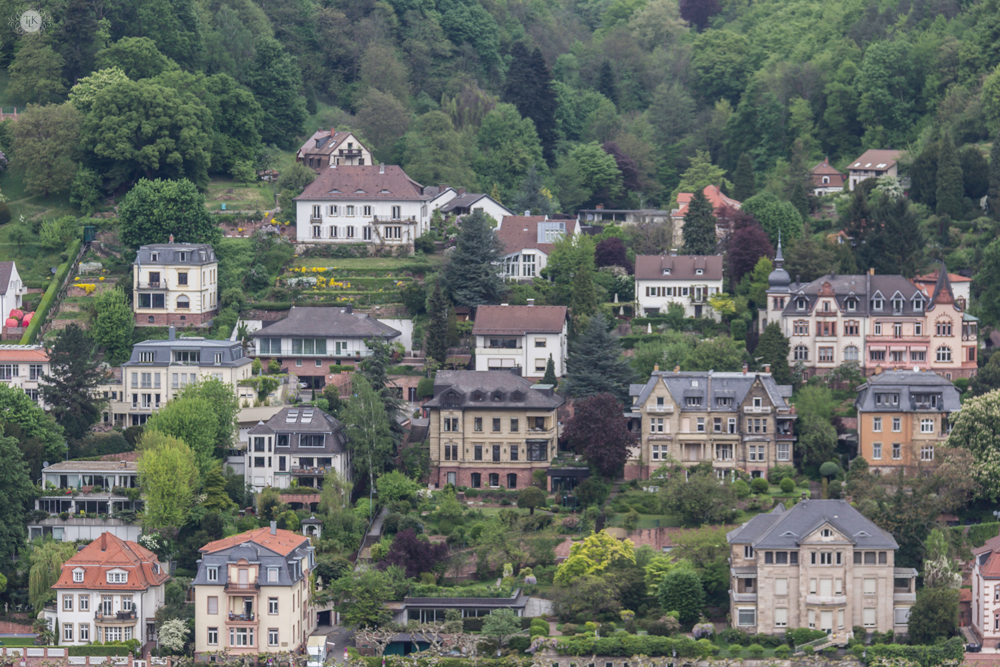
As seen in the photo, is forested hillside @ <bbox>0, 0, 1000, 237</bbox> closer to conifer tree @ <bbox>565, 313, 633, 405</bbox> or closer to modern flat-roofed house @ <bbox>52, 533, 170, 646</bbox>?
conifer tree @ <bbox>565, 313, 633, 405</bbox>

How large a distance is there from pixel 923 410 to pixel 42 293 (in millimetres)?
56030

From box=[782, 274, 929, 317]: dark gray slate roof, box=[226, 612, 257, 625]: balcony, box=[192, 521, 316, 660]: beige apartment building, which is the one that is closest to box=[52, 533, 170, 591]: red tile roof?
Result: box=[192, 521, 316, 660]: beige apartment building

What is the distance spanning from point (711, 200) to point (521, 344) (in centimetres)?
2835

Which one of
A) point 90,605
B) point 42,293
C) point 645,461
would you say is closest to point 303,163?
point 42,293

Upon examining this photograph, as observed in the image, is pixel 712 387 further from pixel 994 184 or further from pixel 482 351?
pixel 994 184

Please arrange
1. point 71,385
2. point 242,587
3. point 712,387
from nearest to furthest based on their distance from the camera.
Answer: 1. point 242,587
2. point 712,387
3. point 71,385

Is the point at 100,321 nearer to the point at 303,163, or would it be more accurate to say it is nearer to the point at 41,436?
the point at 41,436

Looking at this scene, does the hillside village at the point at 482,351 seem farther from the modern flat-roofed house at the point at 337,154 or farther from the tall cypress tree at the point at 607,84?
the tall cypress tree at the point at 607,84

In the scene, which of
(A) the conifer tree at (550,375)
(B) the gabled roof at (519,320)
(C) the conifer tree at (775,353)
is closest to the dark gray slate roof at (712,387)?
(C) the conifer tree at (775,353)

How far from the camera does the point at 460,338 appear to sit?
12962 centimetres

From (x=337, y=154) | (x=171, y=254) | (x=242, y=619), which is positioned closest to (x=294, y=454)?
(x=242, y=619)

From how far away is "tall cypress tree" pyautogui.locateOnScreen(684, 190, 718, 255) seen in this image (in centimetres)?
13800

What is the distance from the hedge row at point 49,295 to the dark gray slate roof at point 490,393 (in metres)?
27.7

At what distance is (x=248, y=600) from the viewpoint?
101562 millimetres
